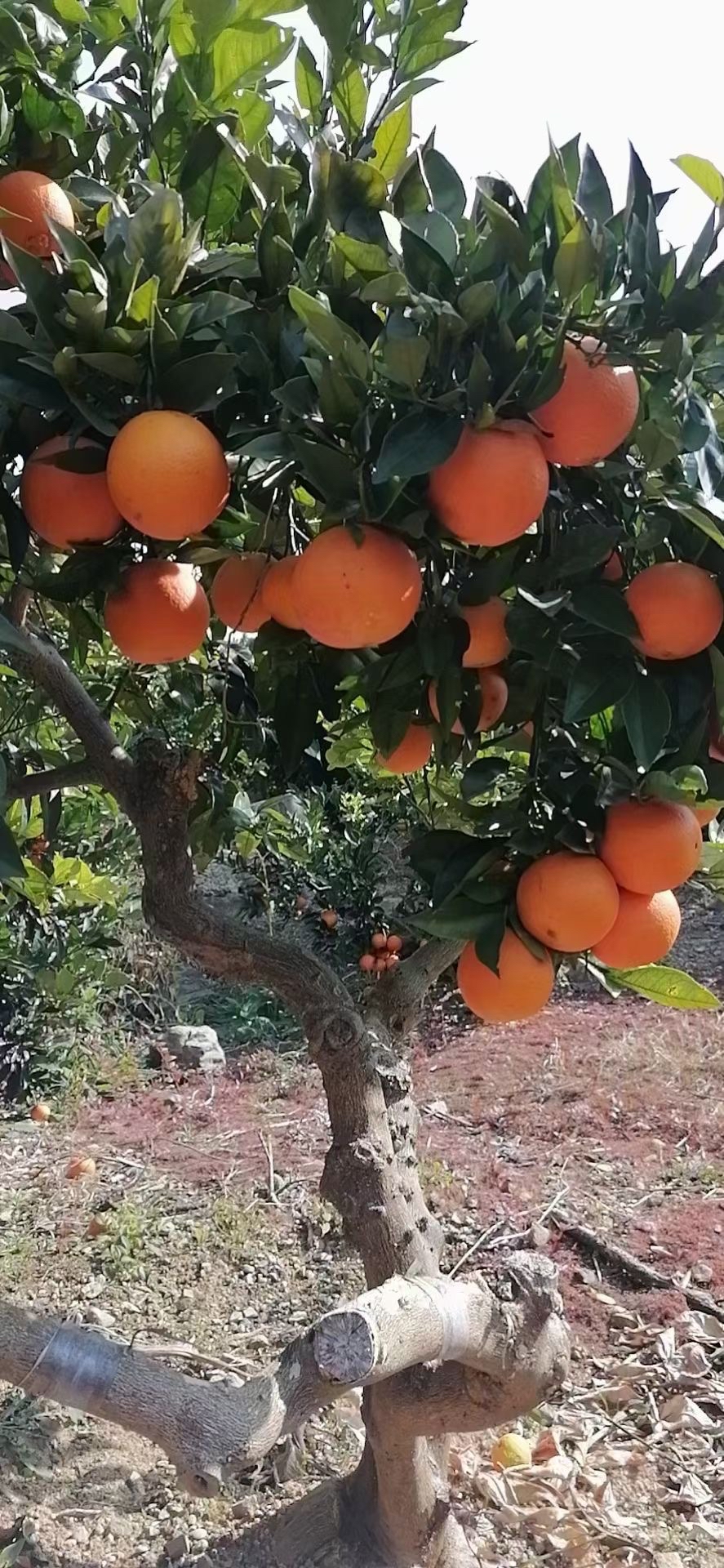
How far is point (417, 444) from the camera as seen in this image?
2.37ft

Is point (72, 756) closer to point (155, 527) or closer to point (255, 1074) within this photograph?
point (155, 527)

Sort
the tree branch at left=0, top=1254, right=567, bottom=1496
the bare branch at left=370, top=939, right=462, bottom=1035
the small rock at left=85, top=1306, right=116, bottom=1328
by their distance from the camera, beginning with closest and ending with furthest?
the tree branch at left=0, top=1254, right=567, bottom=1496
the bare branch at left=370, top=939, right=462, bottom=1035
the small rock at left=85, top=1306, right=116, bottom=1328

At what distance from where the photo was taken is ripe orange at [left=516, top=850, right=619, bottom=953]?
0.94 m

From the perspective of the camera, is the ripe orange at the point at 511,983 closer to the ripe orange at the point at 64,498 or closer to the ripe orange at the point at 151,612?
the ripe orange at the point at 151,612

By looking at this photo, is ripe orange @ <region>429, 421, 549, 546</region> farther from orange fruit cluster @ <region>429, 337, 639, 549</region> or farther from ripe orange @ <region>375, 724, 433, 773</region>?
ripe orange @ <region>375, 724, 433, 773</region>

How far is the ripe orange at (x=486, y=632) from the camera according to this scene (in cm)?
99

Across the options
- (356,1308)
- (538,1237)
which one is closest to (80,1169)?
(538,1237)

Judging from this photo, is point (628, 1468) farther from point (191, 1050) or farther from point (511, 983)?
point (191, 1050)

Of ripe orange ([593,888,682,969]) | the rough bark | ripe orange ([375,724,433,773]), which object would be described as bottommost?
the rough bark

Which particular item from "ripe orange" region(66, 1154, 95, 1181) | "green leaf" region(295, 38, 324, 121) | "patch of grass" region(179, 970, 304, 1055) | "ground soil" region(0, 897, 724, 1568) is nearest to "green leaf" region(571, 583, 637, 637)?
"green leaf" region(295, 38, 324, 121)

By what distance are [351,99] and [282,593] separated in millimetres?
441

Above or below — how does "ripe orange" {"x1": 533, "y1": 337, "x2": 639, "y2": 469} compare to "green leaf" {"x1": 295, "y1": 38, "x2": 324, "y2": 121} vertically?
below

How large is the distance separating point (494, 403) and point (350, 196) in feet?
0.78

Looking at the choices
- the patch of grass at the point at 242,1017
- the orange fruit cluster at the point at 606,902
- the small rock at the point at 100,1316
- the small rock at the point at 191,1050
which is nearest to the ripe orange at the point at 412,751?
the orange fruit cluster at the point at 606,902
